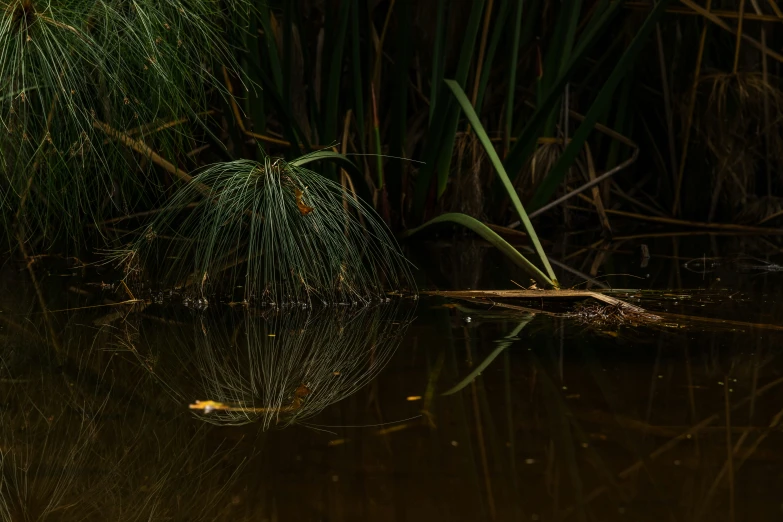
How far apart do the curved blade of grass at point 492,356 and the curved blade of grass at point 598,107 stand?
79 cm

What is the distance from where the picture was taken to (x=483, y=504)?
94 cm

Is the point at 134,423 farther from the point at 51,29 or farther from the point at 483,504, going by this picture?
the point at 51,29


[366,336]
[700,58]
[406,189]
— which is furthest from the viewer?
[700,58]

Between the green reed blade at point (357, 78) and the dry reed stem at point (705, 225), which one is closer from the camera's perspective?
the green reed blade at point (357, 78)

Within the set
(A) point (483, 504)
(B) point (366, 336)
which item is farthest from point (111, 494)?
(B) point (366, 336)

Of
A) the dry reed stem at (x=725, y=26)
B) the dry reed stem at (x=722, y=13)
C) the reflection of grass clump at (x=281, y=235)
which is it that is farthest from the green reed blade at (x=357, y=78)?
the dry reed stem at (x=725, y=26)

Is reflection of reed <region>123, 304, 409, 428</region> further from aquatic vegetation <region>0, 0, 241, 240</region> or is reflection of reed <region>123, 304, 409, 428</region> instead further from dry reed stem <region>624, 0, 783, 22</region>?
dry reed stem <region>624, 0, 783, 22</region>

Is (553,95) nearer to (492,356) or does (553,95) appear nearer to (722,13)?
(722,13)

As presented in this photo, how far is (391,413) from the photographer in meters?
1.21

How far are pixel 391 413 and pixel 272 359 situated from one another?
0.35 m

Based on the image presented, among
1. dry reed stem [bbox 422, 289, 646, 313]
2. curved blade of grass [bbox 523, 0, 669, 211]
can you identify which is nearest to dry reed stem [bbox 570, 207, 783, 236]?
curved blade of grass [bbox 523, 0, 669, 211]

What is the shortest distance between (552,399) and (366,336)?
18.1 inches

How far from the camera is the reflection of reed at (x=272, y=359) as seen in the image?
1271 mm

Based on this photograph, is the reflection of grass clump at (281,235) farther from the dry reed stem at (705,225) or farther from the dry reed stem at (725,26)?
the dry reed stem at (725,26)
